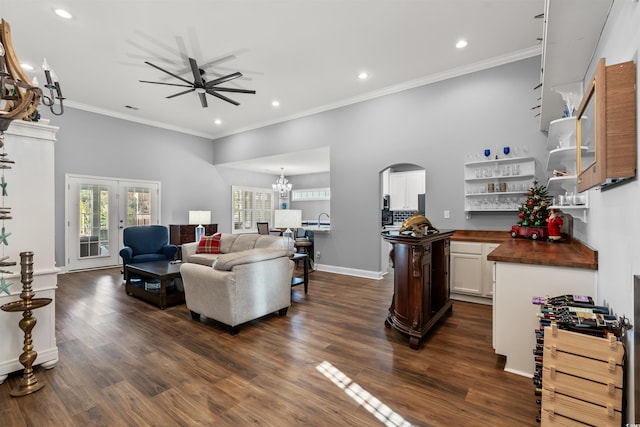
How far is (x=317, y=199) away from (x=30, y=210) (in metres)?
9.53

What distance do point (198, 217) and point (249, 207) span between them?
3002 mm

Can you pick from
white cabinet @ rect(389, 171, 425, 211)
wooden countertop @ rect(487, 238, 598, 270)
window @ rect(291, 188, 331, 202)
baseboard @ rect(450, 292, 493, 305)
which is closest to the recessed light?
wooden countertop @ rect(487, 238, 598, 270)

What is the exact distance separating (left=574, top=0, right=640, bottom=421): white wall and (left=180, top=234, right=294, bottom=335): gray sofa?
9.04 ft

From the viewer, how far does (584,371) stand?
1335mm

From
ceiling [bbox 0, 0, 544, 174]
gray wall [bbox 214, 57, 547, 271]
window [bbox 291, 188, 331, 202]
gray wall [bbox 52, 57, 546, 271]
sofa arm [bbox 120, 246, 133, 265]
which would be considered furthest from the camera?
window [bbox 291, 188, 331, 202]

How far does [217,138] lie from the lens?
863cm

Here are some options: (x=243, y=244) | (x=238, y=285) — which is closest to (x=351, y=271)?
(x=243, y=244)

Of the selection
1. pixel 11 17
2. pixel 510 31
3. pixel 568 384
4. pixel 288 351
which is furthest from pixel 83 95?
pixel 568 384

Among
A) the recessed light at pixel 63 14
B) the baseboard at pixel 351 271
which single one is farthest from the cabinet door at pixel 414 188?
the recessed light at pixel 63 14

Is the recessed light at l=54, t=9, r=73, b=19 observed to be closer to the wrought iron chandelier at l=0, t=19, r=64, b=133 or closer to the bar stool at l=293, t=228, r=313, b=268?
the wrought iron chandelier at l=0, t=19, r=64, b=133

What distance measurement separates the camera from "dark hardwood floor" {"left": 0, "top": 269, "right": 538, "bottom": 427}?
1.79 meters

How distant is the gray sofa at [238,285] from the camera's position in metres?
2.96

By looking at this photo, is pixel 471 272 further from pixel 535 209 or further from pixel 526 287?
pixel 526 287

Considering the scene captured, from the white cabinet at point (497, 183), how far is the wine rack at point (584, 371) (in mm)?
2949
